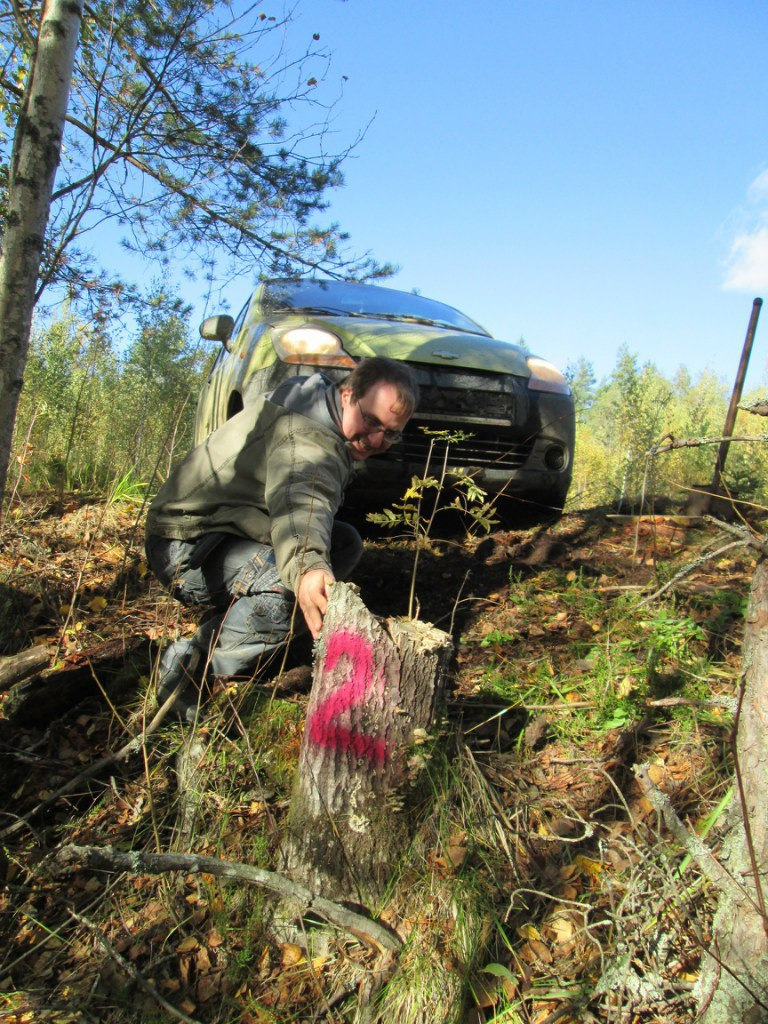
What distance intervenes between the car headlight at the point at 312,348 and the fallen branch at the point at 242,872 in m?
2.64

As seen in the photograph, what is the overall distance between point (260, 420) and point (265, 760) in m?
1.29

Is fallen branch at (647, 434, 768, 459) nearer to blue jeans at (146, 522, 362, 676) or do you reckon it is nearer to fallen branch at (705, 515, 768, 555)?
fallen branch at (705, 515, 768, 555)

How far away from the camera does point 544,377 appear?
4.34m

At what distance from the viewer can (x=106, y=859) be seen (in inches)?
72.6

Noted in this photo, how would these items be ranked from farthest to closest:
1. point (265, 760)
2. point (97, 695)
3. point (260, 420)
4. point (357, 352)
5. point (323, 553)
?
point (357, 352) < point (97, 695) < point (260, 420) < point (265, 760) < point (323, 553)

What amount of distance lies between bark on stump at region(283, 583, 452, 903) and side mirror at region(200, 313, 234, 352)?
3385 mm

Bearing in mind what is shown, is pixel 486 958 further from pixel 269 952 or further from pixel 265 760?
pixel 265 760

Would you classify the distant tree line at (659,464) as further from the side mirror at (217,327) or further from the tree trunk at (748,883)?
the side mirror at (217,327)

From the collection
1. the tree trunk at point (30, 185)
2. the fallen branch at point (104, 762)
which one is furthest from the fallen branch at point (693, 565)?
the tree trunk at point (30, 185)

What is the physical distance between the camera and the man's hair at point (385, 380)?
2.59 metres

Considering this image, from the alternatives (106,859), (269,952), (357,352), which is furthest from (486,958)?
(357,352)

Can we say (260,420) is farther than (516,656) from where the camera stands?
No

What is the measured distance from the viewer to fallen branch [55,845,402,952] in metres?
1.84

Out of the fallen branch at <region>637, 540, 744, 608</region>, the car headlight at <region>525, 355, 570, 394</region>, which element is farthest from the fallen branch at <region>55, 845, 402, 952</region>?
the car headlight at <region>525, 355, 570, 394</region>
